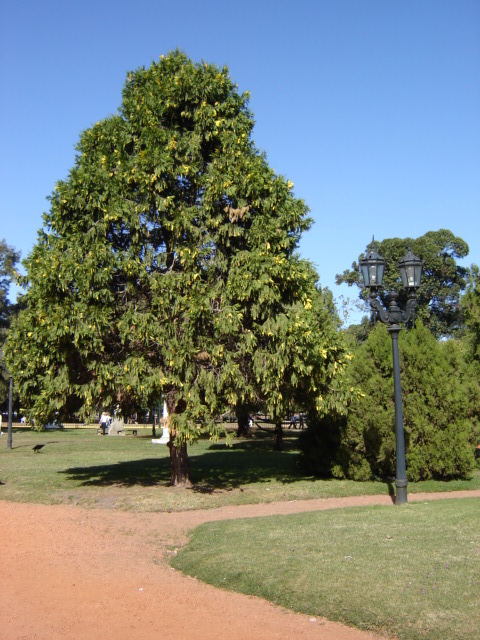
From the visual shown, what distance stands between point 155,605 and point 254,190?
8.50 metres

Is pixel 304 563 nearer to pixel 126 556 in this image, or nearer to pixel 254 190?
pixel 126 556

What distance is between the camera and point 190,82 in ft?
42.8

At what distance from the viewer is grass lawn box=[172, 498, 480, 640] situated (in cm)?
554

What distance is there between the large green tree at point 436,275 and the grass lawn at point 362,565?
39.7 m

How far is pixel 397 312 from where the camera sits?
454 inches

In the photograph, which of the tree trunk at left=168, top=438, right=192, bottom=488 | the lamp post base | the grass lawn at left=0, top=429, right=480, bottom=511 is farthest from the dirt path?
the lamp post base

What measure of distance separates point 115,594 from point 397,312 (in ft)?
23.5

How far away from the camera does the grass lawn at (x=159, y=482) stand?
12.7 meters

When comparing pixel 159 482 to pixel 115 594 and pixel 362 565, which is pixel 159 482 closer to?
pixel 115 594

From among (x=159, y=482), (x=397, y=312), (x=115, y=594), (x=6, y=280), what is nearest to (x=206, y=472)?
(x=159, y=482)

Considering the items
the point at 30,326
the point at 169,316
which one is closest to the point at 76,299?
the point at 30,326

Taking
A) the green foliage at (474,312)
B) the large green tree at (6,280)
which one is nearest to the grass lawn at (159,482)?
the green foliage at (474,312)

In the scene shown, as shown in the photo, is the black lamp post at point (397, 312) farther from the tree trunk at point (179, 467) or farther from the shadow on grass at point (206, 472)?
the tree trunk at point (179, 467)

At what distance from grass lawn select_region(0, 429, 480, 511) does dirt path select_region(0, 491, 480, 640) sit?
6.04ft
